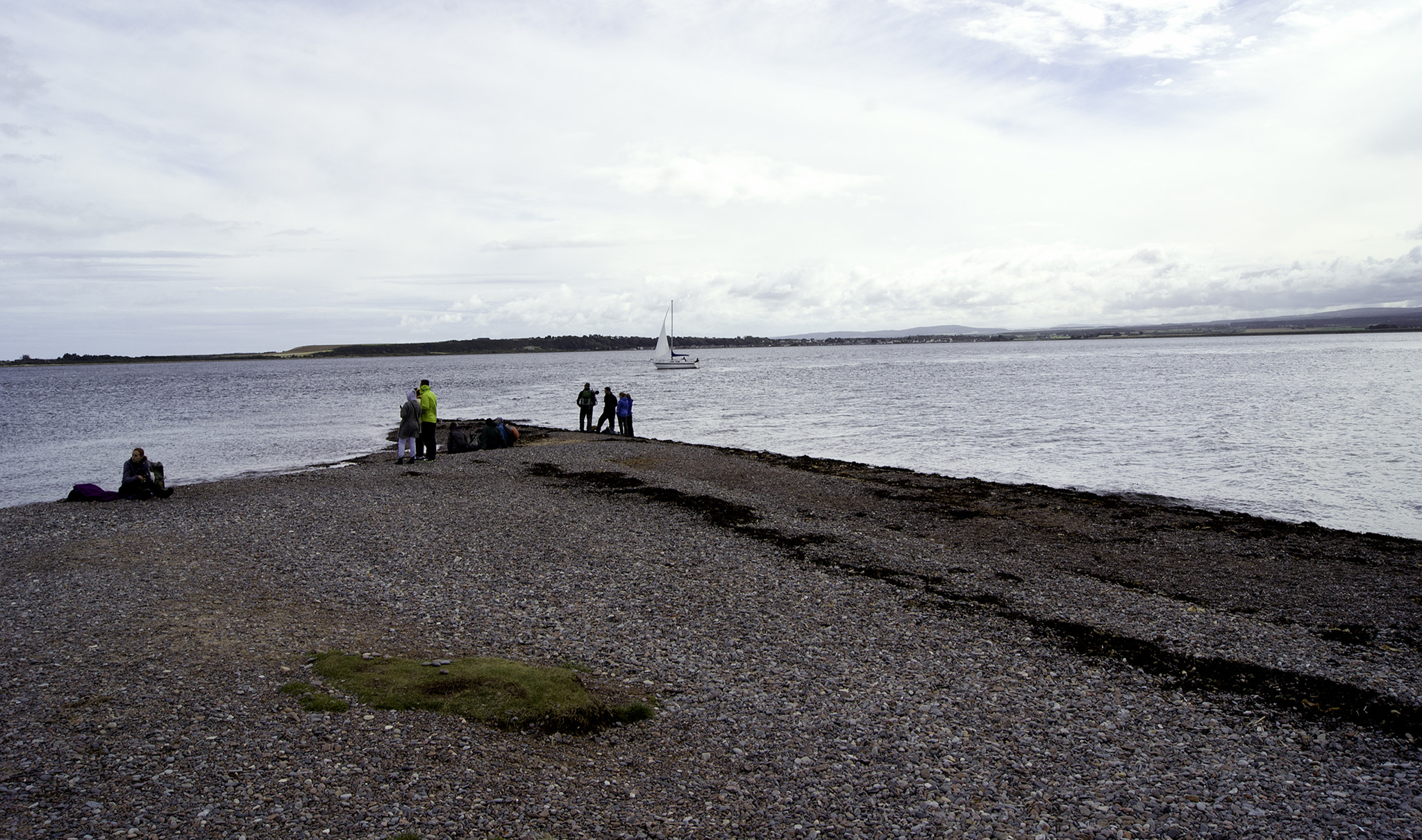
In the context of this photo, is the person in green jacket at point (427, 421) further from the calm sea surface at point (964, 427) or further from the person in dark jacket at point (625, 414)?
the person in dark jacket at point (625, 414)

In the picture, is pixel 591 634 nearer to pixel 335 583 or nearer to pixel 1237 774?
pixel 335 583

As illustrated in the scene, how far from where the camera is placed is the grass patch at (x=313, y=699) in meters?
6.91

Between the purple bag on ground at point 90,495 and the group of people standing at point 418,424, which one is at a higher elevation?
the group of people standing at point 418,424

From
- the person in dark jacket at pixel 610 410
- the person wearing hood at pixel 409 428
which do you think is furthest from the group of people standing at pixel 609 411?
the person wearing hood at pixel 409 428

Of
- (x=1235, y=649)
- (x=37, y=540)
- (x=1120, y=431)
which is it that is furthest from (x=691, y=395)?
(x=1235, y=649)

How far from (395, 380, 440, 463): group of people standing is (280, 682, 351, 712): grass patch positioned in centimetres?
1678

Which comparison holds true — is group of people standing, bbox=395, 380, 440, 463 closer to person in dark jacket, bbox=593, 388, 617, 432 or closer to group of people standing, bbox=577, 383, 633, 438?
group of people standing, bbox=577, 383, 633, 438

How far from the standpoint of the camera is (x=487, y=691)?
7.33m

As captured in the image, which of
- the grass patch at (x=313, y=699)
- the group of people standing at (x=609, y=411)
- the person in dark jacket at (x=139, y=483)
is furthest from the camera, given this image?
the group of people standing at (x=609, y=411)

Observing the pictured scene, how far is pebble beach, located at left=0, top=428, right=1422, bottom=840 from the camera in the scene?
572 cm

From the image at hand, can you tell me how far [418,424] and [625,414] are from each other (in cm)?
1021

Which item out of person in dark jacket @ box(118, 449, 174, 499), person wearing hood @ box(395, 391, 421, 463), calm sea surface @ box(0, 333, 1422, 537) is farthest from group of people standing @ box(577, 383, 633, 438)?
person in dark jacket @ box(118, 449, 174, 499)

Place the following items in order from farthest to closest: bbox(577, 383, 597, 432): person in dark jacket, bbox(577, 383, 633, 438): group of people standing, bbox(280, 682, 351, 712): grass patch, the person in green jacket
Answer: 1. bbox(577, 383, 597, 432): person in dark jacket
2. bbox(577, 383, 633, 438): group of people standing
3. the person in green jacket
4. bbox(280, 682, 351, 712): grass patch

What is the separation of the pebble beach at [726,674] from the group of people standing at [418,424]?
24.3ft
